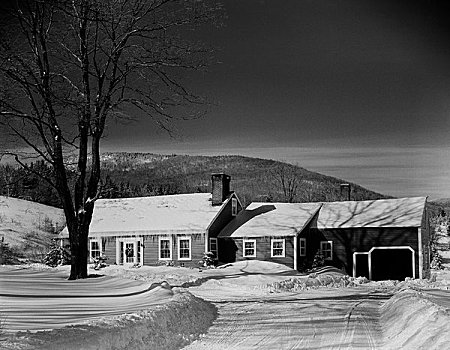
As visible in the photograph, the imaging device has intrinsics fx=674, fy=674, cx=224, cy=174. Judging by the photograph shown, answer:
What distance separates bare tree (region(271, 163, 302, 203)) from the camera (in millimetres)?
57719

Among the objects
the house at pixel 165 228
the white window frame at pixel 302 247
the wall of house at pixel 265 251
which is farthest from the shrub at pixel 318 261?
the house at pixel 165 228

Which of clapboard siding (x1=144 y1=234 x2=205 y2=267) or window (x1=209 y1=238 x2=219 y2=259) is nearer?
clapboard siding (x1=144 y1=234 x2=205 y2=267)

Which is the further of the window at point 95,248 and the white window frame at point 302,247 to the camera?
the window at point 95,248

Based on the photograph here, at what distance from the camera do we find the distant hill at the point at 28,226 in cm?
4222

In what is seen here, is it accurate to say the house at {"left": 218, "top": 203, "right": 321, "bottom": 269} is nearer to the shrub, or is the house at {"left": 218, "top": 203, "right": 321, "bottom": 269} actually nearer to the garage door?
the shrub

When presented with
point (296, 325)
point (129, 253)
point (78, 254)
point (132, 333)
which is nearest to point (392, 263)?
point (129, 253)

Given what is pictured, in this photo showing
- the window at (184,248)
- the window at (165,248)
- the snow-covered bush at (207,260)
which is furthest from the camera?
the window at (165,248)

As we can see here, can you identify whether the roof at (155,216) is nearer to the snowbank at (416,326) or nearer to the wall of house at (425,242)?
the wall of house at (425,242)

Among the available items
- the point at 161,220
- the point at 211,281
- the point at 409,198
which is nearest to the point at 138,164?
the point at 161,220

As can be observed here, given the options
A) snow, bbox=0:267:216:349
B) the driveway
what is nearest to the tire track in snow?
the driveway

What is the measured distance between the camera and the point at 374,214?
3117cm

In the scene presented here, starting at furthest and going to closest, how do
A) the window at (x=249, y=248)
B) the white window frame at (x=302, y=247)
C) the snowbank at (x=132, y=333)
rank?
1. the window at (x=249, y=248)
2. the white window frame at (x=302, y=247)
3. the snowbank at (x=132, y=333)

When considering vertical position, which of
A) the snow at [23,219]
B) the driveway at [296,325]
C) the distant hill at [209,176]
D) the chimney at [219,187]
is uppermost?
the distant hill at [209,176]

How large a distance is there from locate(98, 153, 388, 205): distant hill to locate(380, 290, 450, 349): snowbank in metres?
32.1
